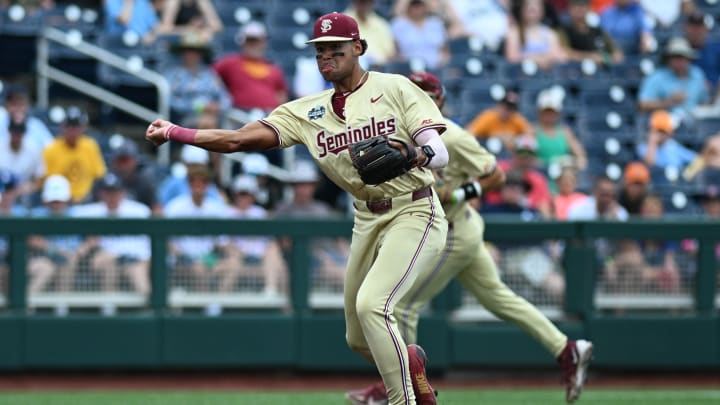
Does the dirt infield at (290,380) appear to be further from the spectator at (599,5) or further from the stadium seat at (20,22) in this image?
the spectator at (599,5)

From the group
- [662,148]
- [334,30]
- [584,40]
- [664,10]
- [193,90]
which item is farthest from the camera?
[664,10]

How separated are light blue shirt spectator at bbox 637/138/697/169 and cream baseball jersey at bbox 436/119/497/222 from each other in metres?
5.12

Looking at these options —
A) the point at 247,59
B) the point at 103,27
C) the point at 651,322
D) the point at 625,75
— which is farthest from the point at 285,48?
the point at 651,322

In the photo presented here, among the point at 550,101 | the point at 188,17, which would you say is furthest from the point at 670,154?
the point at 188,17

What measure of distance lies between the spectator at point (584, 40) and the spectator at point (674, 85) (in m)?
0.69

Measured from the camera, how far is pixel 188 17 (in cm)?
1327

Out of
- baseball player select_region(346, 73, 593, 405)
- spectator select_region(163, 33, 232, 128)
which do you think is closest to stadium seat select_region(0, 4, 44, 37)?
spectator select_region(163, 33, 232, 128)

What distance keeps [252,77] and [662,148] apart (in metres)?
4.08

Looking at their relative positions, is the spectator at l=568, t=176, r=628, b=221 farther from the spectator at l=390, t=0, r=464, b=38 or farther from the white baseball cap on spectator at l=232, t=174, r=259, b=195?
the spectator at l=390, t=0, r=464, b=38

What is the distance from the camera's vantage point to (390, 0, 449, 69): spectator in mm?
13344

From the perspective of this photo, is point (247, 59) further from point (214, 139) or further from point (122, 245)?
point (214, 139)

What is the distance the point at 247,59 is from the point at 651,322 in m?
4.62

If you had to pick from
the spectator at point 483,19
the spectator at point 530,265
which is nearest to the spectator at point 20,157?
the spectator at point 530,265

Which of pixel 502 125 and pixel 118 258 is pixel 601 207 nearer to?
pixel 502 125
